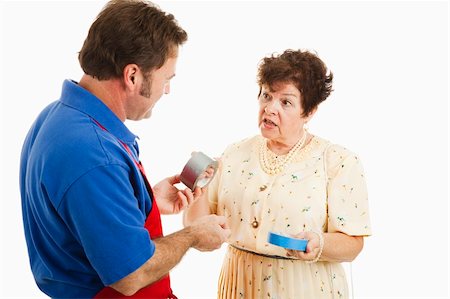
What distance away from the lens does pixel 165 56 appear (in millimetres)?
1947

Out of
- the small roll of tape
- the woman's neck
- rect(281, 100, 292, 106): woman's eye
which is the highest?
rect(281, 100, 292, 106): woman's eye

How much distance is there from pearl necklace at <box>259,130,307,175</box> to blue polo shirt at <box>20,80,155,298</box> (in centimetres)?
67

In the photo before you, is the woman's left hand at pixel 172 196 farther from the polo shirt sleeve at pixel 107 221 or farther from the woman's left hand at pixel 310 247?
the polo shirt sleeve at pixel 107 221

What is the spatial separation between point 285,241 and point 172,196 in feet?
1.66

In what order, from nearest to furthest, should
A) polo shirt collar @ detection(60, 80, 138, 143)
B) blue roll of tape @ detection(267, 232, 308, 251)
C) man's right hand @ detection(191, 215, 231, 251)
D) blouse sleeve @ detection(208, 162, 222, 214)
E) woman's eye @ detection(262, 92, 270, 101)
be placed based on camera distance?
1. polo shirt collar @ detection(60, 80, 138, 143)
2. man's right hand @ detection(191, 215, 231, 251)
3. blue roll of tape @ detection(267, 232, 308, 251)
4. woman's eye @ detection(262, 92, 270, 101)
5. blouse sleeve @ detection(208, 162, 222, 214)

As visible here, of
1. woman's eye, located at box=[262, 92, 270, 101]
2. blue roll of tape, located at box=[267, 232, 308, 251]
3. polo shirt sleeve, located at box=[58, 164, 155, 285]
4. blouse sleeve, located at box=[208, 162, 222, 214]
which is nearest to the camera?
polo shirt sleeve, located at box=[58, 164, 155, 285]

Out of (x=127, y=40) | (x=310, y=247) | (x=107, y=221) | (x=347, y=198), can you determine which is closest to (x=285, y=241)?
(x=310, y=247)

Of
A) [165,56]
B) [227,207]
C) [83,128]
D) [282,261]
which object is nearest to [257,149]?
[227,207]

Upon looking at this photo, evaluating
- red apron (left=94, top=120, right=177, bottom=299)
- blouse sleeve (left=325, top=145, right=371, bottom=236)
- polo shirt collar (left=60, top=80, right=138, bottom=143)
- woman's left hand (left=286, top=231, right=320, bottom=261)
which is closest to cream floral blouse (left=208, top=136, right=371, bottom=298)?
blouse sleeve (left=325, top=145, right=371, bottom=236)

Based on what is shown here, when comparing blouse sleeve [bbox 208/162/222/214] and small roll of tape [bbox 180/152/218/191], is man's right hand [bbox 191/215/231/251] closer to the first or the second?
small roll of tape [bbox 180/152/218/191]

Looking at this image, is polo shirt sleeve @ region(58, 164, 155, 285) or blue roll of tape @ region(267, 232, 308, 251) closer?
polo shirt sleeve @ region(58, 164, 155, 285)

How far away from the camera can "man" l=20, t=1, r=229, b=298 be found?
68.2 inches

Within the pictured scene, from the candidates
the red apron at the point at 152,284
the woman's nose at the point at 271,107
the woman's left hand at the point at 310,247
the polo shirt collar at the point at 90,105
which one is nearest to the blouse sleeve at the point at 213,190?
the woman's nose at the point at 271,107

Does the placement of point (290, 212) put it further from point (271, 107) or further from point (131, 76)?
point (131, 76)
